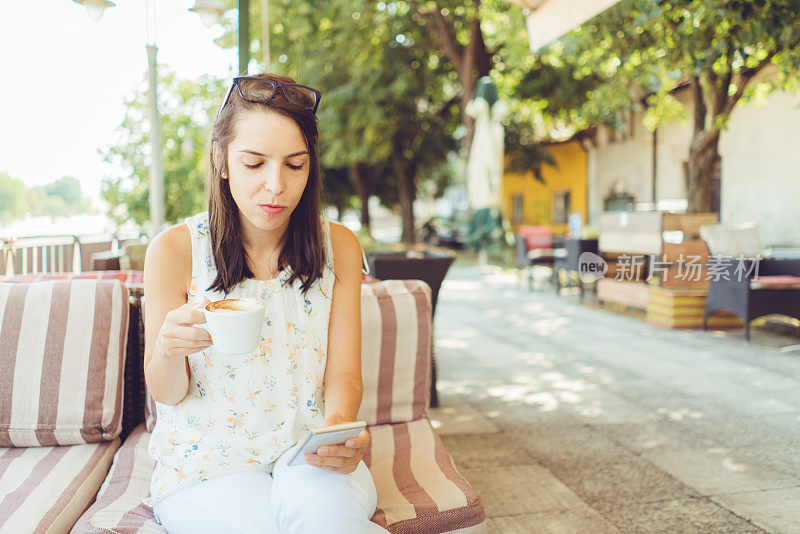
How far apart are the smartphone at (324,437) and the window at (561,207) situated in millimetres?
20378

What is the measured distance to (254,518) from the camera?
5.03ft

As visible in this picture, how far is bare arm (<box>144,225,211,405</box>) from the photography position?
145cm

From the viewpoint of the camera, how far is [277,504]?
1510mm

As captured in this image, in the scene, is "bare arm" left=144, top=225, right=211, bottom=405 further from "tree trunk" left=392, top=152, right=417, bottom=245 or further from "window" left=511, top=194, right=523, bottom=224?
"window" left=511, top=194, right=523, bottom=224

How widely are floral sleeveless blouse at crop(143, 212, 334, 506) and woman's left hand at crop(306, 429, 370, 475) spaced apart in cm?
24

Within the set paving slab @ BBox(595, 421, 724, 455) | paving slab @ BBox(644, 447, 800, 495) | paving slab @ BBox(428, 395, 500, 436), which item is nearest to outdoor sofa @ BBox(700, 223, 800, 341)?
paving slab @ BBox(595, 421, 724, 455)

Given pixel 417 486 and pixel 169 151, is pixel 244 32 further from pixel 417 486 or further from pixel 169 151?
pixel 169 151

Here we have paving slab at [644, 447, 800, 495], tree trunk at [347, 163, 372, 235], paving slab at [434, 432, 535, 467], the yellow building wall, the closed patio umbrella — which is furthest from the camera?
tree trunk at [347, 163, 372, 235]

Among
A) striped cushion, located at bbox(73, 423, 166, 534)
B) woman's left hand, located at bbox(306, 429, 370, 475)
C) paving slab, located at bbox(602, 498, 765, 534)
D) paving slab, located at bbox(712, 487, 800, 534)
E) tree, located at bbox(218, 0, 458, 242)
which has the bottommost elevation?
paving slab, located at bbox(602, 498, 765, 534)

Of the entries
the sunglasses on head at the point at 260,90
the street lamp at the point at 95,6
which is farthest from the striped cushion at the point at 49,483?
the street lamp at the point at 95,6

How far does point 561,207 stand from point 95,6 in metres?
18.0

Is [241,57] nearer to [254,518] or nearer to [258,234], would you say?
[258,234]

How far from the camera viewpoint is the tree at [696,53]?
5.23 metres

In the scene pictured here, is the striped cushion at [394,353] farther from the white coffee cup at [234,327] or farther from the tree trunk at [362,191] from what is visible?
the tree trunk at [362,191]
